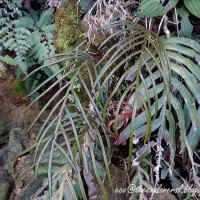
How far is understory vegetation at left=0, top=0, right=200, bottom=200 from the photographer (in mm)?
1483

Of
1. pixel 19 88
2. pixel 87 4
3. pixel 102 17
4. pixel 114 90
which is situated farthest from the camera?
pixel 19 88

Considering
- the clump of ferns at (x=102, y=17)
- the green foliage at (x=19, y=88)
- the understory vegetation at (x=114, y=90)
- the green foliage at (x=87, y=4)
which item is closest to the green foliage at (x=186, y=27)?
the understory vegetation at (x=114, y=90)

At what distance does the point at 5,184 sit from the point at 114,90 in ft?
2.96

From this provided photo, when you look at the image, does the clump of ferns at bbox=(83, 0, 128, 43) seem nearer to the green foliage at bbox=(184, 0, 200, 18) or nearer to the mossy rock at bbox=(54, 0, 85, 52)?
the mossy rock at bbox=(54, 0, 85, 52)

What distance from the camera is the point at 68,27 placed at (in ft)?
→ 7.29

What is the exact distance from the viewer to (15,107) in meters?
2.40

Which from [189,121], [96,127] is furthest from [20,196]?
[189,121]

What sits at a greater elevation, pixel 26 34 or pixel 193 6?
pixel 26 34

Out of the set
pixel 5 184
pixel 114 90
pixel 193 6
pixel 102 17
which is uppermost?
pixel 102 17

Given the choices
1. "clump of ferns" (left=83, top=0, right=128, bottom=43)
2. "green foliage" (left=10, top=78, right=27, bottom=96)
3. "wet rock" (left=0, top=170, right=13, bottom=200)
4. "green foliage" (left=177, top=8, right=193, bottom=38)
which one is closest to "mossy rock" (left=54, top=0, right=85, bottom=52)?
"clump of ferns" (left=83, top=0, right=128, bottom=43)

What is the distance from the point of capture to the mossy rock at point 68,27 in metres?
2.20

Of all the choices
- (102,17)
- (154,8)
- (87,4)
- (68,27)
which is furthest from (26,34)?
(154,8)

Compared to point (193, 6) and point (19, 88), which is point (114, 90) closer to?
point (193, 6)

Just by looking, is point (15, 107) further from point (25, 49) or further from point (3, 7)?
point (3, 7)
